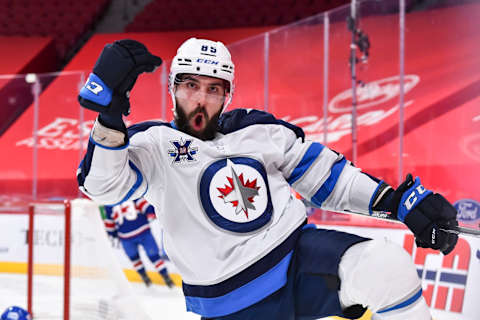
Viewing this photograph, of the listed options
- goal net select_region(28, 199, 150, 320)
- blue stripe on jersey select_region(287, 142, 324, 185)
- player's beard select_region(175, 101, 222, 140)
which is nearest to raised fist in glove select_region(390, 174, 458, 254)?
blue stripe on jersey select_region(287, 142, 324, 185)

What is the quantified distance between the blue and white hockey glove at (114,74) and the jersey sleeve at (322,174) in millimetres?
438

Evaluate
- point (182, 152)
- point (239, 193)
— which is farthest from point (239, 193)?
point (182, 152)

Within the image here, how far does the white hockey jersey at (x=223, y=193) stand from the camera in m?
1.32

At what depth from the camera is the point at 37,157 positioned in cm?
610

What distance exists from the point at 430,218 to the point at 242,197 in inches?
16.3

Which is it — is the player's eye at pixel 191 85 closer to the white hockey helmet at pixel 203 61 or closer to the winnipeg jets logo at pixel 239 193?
the white hockey helmet at pixel 203 61

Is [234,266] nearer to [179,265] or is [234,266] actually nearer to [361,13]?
[179,265]

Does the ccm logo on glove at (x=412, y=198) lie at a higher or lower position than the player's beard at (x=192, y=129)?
lower

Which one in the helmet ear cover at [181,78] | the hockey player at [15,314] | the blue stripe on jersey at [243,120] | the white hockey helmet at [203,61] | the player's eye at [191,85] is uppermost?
the white hockey helmet at [203,61]

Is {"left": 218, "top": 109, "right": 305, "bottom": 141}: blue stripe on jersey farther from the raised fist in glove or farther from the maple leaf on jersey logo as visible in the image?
the raised fist in glove

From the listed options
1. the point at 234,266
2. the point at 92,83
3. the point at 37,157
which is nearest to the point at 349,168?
the point at 234,266

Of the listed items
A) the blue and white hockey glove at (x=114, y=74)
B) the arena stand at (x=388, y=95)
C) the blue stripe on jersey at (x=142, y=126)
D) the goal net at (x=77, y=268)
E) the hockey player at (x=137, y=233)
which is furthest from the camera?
the hockey player at (x=137, y=233)

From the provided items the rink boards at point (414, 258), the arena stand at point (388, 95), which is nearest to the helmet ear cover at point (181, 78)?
the rink boards at point (414, 258)

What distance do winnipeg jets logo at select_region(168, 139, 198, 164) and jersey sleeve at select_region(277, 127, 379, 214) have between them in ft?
0.75
